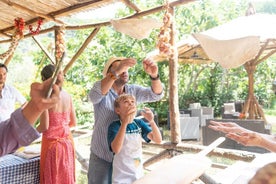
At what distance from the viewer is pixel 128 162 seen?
1.74 metres

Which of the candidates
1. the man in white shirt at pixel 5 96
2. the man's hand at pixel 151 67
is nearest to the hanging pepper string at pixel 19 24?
the man in white shirt at pixel 5 96

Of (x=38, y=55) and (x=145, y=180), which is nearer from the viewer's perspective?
(x=145, y=180)

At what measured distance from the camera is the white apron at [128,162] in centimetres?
171

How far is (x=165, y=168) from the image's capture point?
1687mm

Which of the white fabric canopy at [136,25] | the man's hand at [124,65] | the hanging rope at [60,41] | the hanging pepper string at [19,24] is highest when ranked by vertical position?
the hanging pepper string at [19,24]

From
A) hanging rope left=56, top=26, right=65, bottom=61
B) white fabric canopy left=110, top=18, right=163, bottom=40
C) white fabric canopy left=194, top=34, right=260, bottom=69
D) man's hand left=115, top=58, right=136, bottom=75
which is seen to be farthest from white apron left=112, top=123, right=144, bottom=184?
hanging rope left=56, top=26, right=65, bottom=61

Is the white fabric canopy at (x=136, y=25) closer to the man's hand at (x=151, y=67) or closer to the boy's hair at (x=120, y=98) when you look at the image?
the man's hand at (x=151, y=67)

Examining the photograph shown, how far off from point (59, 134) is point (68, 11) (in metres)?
1.69

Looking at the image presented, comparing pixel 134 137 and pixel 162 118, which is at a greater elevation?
pixel 134 137

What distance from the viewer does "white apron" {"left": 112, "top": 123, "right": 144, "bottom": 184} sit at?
1705 mm

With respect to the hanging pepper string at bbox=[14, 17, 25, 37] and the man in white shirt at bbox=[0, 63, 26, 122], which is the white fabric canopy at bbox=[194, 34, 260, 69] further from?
the hanging pepper string at bbox=[14, 17, 25, 37]

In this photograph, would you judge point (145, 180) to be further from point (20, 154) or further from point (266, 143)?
point (20, 154)

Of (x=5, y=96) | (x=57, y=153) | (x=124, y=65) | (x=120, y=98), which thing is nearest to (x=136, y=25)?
(x=124, y=65)

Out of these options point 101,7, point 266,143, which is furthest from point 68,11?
point 266,143
